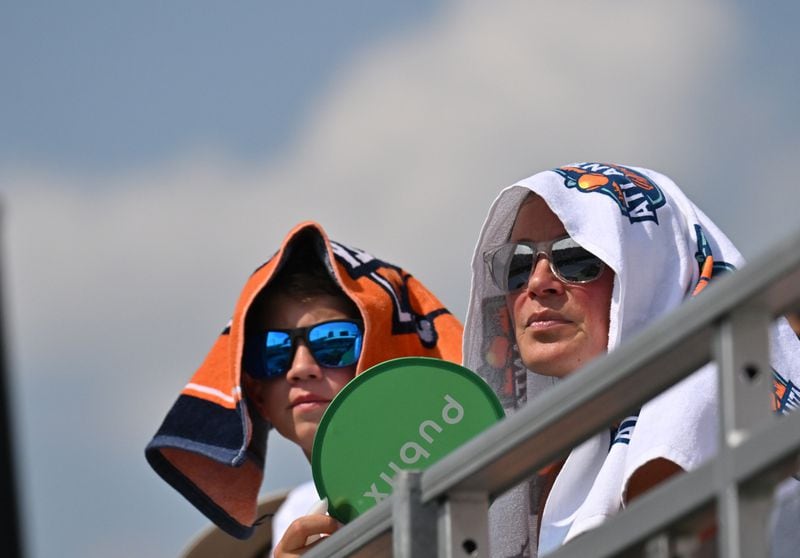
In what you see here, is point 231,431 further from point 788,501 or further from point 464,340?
point 788,501

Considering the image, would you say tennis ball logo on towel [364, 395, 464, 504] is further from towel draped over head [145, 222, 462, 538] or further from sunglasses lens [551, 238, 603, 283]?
towel draped over head [145, 222, 462, 538]

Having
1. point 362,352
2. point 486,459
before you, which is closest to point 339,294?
point 362,352

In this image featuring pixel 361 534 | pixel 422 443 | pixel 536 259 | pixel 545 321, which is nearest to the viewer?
pixel 361 534

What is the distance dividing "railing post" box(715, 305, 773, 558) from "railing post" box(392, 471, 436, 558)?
1.93 ft

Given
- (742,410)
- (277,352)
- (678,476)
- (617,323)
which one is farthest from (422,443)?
(742,410)

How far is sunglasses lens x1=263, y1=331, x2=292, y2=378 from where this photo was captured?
16.6 ft

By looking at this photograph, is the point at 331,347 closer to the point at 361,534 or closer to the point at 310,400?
the point at 310,400

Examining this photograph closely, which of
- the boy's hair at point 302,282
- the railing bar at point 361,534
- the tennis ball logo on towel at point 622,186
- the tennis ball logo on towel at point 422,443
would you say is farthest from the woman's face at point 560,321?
the railing bar at point 361,534

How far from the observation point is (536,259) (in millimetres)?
4445

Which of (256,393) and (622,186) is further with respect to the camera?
(256,393)

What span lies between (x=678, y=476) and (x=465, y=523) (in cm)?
40

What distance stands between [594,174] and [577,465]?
2.69 ft

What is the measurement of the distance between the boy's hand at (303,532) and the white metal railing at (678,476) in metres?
1.40

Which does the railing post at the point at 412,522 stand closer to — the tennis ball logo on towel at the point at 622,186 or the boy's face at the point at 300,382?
the tennis ball logo on towel at the point at 622,186
